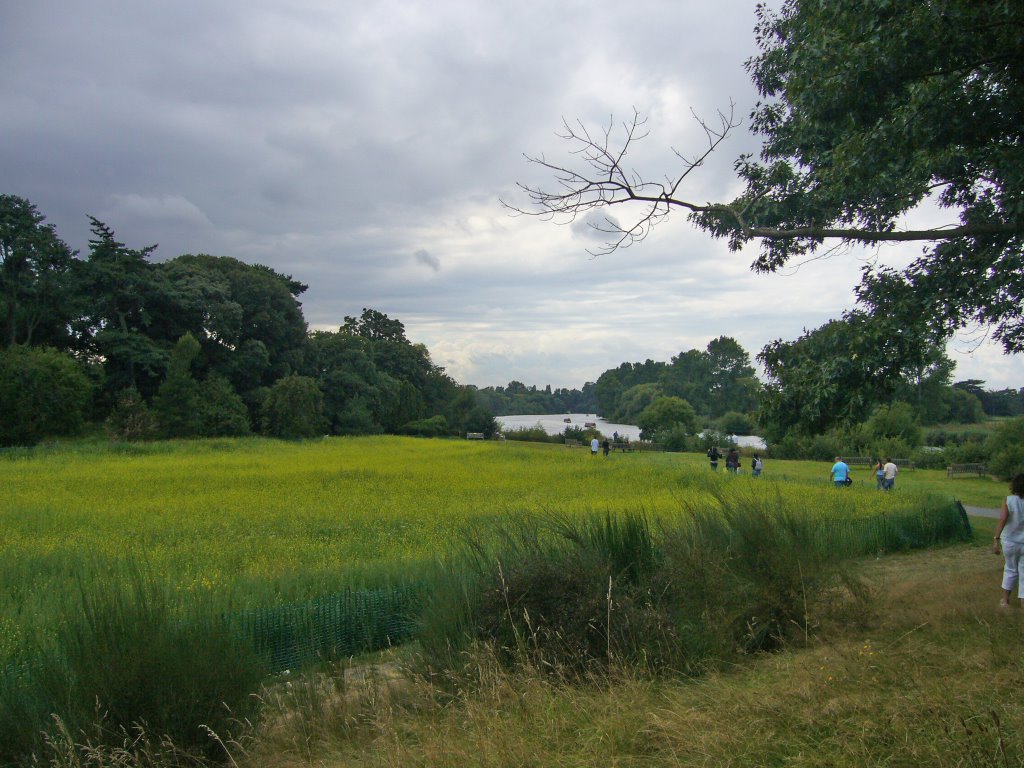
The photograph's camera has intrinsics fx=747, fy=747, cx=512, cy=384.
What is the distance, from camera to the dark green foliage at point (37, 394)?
4056 cm

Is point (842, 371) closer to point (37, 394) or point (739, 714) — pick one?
point (739, 714)

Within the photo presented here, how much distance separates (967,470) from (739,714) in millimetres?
42197

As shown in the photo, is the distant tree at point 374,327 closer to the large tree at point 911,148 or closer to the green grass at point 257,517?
the green grass at point 257,517

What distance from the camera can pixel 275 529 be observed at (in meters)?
15.4

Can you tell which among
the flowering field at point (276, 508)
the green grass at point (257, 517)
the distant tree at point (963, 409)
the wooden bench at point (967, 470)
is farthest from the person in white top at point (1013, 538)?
the distant tree at point (963, 409)

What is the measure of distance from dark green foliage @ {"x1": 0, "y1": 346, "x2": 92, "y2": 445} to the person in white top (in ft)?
149

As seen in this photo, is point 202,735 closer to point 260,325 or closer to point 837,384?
point 837,384

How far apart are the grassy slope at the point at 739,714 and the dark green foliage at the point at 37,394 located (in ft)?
141

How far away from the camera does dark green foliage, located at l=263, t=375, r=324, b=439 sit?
2207 inches

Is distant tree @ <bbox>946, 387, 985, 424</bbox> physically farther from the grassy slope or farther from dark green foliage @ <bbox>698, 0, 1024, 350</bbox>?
the grassy slope

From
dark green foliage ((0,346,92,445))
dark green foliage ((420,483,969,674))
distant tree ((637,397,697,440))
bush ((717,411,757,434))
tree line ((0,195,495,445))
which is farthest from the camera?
bush ((717,411,757,434))

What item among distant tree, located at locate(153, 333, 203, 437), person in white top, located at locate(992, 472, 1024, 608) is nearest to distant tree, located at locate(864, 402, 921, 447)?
distant tree, located at locate(153, 333, 203, 437)

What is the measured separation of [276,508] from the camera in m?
18.5

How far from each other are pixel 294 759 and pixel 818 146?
1081 cm
